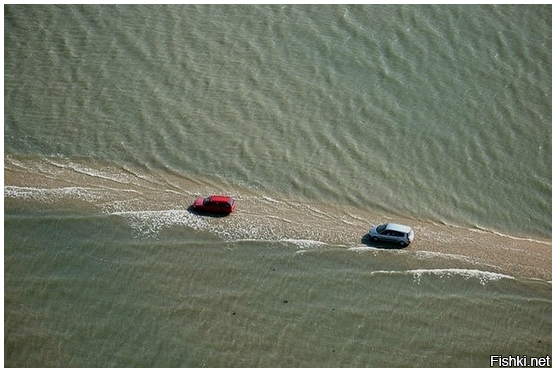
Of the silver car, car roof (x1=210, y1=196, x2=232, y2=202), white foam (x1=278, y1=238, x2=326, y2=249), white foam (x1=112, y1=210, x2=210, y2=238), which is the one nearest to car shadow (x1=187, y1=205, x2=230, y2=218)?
white foam (x1=112, y1=210, x2=210, y2=238)

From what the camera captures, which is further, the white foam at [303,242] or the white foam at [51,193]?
the white foam at [51,193]

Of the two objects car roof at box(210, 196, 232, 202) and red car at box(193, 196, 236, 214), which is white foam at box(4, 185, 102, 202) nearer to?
red car at box(193, 196, 236, 214)

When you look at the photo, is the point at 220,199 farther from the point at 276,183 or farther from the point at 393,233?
the point at 393,233

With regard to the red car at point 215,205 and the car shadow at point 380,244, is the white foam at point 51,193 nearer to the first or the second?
the red car at point 215,205

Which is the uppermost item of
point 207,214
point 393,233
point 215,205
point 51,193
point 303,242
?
point 51,193

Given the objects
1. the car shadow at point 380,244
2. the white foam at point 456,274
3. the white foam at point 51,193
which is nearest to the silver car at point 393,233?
the car shadow at point 380,244

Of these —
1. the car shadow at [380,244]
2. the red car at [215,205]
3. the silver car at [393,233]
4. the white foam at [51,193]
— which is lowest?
the car shadow at [380,244]

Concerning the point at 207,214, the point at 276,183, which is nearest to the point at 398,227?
the point at 276,183

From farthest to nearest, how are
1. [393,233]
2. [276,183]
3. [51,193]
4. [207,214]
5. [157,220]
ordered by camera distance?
[276,183]
[51,193]
[207,214]
[157,220]
[393,233]
